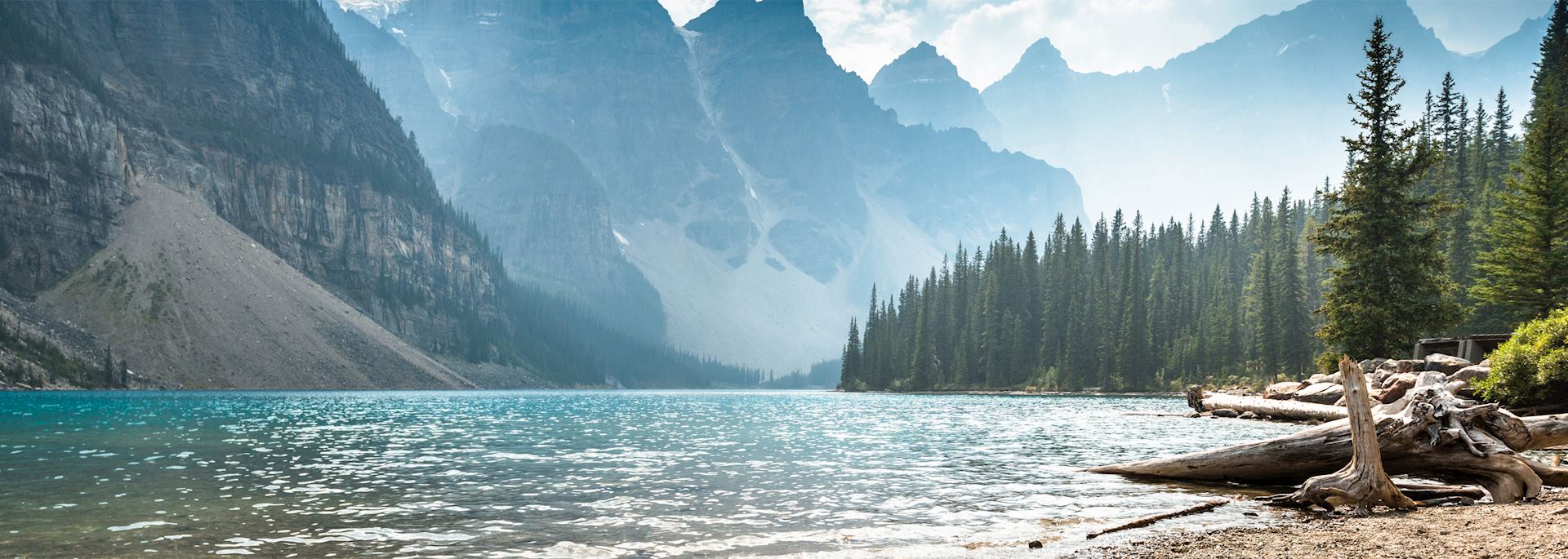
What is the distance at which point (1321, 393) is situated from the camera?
3838cm

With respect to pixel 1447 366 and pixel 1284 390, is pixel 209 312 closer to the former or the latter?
pixel 1284 390

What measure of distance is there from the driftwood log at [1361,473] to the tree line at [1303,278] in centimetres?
3200

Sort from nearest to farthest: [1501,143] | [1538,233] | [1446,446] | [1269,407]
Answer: [1446,446] < [1269,407] < [1538,233] < [1501,143]

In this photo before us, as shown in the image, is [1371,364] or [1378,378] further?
[1371,364]

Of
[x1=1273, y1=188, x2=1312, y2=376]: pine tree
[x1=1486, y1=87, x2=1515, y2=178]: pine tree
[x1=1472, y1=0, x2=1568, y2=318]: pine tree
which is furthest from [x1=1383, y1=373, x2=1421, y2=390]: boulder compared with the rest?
[x1=1486, y1=87, x2=1515, y2=178]: pine tree

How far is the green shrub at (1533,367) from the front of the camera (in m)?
25.8

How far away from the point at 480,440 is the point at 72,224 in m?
175

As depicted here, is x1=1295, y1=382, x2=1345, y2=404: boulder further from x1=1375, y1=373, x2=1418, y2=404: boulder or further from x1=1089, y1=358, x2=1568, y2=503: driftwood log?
x1=1089, y1=358, x2=1568, y2=503: driftwood log

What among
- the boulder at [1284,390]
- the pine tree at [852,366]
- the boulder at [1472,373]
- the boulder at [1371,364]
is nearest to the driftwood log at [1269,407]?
the boulder at [1284,390]

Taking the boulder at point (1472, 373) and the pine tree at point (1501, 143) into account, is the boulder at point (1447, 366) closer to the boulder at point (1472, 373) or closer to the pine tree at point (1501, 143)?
the boulder at point (1472, 373)

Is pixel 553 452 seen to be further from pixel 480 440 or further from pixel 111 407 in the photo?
pixel 111 407

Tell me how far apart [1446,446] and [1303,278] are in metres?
97.3

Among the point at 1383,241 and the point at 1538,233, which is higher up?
the point at 1538,233

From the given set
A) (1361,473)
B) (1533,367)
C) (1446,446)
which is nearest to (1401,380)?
(1533,367)
